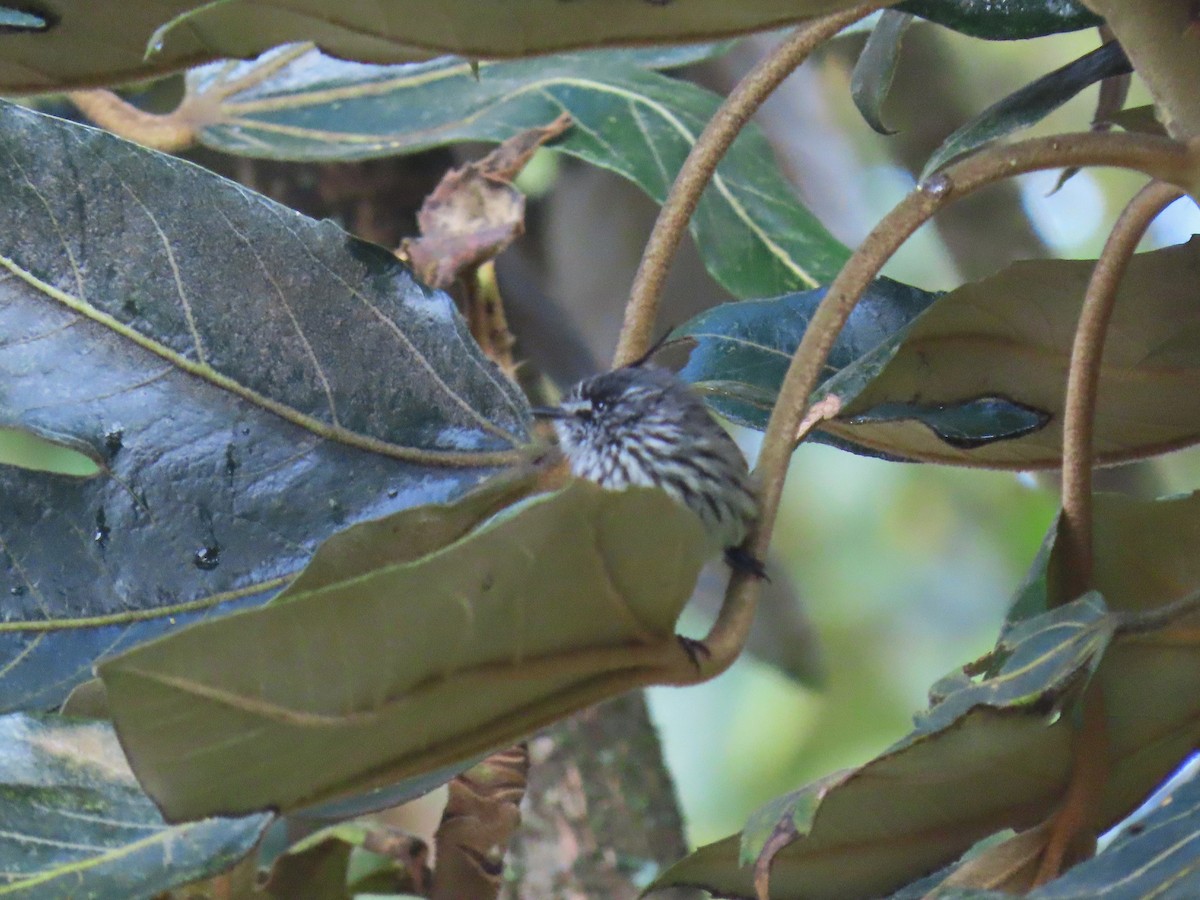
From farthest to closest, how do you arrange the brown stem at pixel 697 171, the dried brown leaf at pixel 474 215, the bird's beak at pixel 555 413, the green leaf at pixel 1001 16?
the bird's beak at pixel 555 413 < the dried brown leaf at pixel 474 215 < the green leaf at pixel 1001 16 < the brown stem at pixel 697 171

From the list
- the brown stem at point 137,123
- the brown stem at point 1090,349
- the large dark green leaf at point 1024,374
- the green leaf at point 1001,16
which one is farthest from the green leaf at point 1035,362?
the brown stem at point 137,123

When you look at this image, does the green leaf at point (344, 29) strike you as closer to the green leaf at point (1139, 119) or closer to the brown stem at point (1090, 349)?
the brown stem at point (1090, 349)

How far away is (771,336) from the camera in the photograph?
4.99 feet

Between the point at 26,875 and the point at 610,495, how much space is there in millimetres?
597

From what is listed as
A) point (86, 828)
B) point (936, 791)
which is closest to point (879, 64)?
point (936, 791)

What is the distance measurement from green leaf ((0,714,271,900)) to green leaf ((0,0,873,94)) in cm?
57

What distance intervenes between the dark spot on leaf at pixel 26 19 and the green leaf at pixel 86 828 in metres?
0.59

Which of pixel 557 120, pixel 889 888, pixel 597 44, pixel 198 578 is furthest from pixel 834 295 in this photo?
pixel 557 120

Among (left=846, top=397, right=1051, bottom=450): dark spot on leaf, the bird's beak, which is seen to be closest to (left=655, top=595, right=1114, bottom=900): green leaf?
(left=846, top=397, right=1051, bottom=450): dark spot on leaf

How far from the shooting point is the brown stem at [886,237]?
1.03m

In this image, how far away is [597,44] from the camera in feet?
3.54

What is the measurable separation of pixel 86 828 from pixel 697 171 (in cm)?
81

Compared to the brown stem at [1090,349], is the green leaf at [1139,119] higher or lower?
higher

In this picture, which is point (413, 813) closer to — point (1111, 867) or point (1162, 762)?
point (1162, 762)
